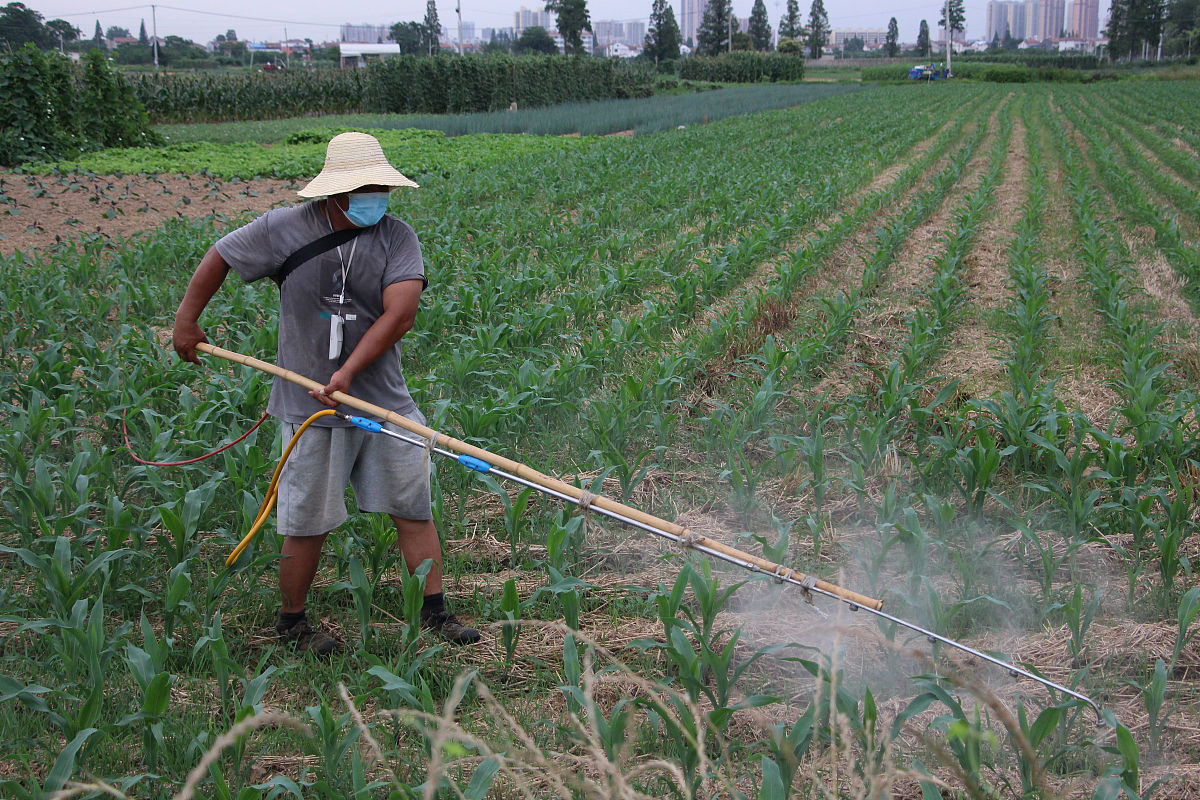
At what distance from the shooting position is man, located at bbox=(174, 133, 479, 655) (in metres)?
2.91

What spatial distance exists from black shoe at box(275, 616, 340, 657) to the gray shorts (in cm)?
36

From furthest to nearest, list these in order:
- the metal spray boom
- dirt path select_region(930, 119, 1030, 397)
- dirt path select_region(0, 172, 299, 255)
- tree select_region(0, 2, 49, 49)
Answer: tree select_region(0, 2, 49, 49) → dirt path select_region(0, 172, 299, 255) → dirt path select_region(930, 119, 1030, 397) → the metal spray boom

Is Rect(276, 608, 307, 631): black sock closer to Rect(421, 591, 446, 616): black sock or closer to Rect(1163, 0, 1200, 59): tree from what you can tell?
Rect(421, 591, 446, 616): black sock

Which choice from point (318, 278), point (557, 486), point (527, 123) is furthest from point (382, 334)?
point (527, 123)

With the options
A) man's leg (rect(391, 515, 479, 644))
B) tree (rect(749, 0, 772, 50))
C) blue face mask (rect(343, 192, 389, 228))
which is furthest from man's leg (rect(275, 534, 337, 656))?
tree (rect(749, 0, 772, 50))

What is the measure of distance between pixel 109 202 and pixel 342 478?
10.9 meters

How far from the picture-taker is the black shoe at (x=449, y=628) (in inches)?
123

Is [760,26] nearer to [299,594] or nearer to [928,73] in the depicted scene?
[928,73]

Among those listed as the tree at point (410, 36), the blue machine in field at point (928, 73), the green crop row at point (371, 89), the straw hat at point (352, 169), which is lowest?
the straw hat at point (352, 169)

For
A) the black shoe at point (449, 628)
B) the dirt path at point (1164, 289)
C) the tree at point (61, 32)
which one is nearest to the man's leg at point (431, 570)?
the black shoe at point (449, 628)

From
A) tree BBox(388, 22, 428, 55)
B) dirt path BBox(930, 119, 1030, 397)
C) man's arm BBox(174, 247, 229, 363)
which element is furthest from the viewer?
tree BBox(388, 22, 428, 55)

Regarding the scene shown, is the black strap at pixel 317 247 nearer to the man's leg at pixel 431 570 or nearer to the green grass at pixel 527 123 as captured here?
the man's leg at pixel 431 570

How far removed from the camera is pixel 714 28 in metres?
97.4

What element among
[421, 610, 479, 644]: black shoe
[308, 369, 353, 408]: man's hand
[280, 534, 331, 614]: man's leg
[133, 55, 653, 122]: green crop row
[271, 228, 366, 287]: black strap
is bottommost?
[421, 610, 479, 644]: black shoe
